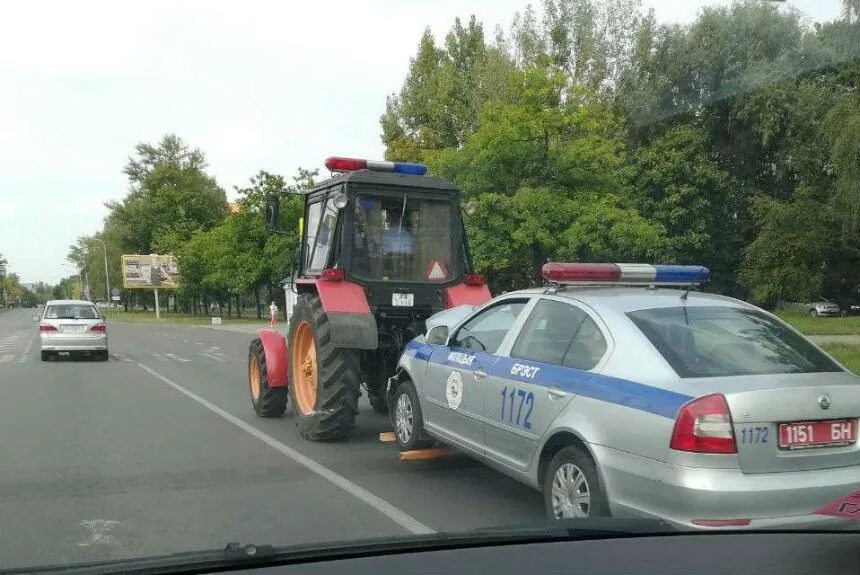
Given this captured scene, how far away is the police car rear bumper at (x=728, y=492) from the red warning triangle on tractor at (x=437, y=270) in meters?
5.05

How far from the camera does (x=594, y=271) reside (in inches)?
210

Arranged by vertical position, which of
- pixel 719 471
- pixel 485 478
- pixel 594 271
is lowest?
pixel 485 478

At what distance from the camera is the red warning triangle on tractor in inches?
353

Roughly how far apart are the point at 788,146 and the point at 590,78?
27.9ft

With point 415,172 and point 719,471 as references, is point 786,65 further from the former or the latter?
point 719,471

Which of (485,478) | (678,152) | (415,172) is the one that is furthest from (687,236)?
(485,478)

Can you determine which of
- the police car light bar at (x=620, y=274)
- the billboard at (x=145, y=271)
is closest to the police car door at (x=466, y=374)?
the police car light bar at (x=620, y=274)

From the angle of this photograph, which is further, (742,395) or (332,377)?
(332,377)

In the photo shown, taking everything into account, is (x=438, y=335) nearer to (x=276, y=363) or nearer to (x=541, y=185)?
(x=276, y=363)

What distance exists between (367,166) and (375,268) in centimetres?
117

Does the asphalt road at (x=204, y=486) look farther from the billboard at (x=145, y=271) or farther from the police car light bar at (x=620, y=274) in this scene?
the billboard at (x=145, y=271)

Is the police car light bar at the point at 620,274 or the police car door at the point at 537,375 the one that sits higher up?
the police car light bar at the point at 620,274

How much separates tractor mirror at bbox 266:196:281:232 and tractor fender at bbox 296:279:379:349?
4.98 feet

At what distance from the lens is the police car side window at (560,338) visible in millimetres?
4773
